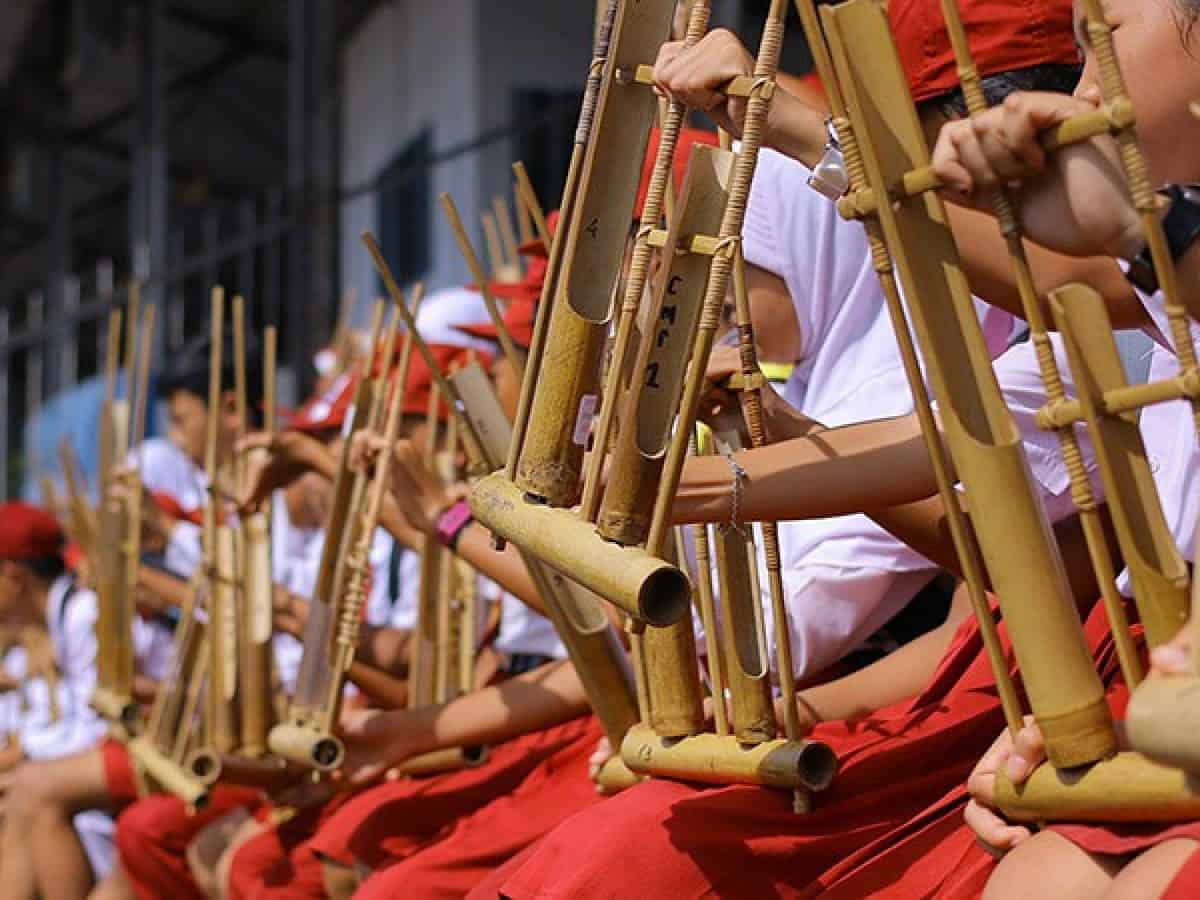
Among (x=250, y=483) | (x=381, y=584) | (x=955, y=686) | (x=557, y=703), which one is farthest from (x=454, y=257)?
(x=955, y=686)

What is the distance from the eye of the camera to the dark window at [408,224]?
7555 millimetres

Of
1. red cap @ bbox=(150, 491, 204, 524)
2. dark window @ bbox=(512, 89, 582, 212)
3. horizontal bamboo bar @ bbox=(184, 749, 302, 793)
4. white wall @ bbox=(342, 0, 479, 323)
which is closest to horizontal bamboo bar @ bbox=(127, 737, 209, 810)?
horizontal bamboo bar @ bbox=(184, 749, 302, 793)

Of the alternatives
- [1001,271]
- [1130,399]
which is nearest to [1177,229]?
[1130,399]

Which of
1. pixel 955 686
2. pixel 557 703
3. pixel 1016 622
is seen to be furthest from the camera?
pixel 557 703

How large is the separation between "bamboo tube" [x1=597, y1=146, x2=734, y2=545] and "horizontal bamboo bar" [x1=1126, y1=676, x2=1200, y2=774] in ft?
1.51

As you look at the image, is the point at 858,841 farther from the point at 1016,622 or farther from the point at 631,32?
the point at 631,32

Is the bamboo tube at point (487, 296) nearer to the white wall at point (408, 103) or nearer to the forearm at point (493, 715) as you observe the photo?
the forearm at point (493, 715)

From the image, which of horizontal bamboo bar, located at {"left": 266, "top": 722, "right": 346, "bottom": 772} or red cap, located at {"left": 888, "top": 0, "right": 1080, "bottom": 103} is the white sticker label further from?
horizontal bamboo bar, located at {"left": 266, "top": 722, "right": 346, "bottom": 772}

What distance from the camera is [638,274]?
4.59ft

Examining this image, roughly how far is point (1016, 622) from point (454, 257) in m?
6.02

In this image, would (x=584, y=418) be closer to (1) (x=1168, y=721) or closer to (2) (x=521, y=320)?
(1) (x=1168, y=721)

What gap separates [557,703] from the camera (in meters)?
2.33

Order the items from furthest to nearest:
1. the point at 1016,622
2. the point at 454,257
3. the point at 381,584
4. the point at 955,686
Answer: the point at 454,257 < the point at 381,584 < the point at 955,686 < the point at 1016,622

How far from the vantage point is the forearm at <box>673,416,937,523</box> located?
56.8 inches
